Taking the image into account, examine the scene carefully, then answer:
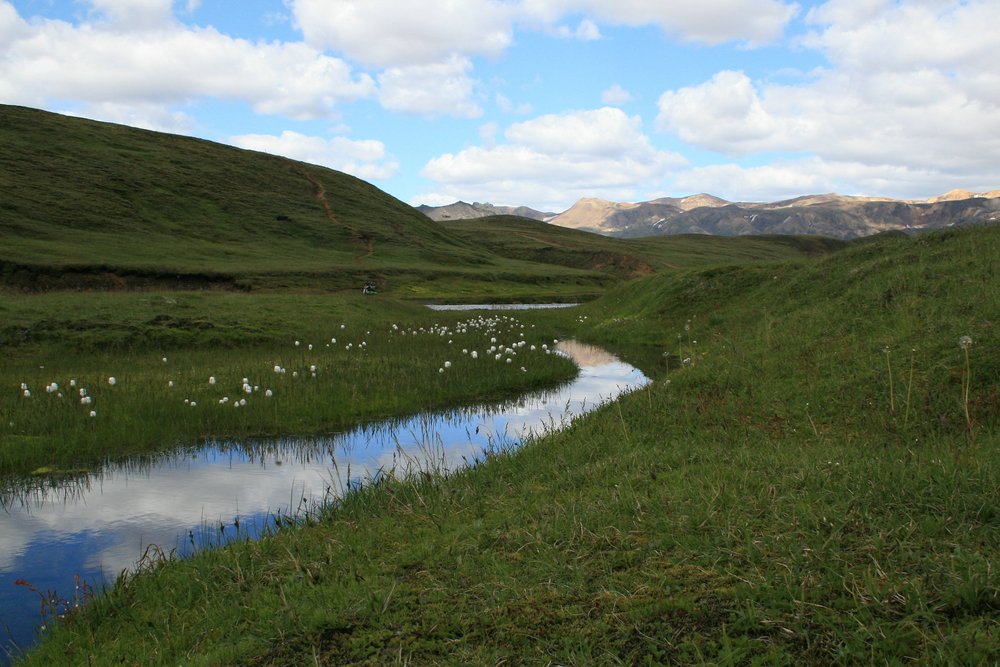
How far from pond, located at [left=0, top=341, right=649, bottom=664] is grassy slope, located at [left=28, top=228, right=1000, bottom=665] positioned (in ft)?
4.48

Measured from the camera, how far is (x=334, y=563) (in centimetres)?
705

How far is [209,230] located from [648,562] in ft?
268

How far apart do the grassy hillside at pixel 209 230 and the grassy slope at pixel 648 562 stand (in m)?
48.9

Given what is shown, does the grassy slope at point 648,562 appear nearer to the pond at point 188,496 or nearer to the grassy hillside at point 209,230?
the pond at point 188,496

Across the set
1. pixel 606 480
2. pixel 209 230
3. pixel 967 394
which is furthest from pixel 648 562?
pixel 209 230

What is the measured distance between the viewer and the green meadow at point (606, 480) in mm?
5188

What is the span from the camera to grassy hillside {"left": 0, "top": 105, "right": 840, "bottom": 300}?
5616 cm

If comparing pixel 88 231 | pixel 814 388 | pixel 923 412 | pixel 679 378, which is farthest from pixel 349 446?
pixel 88 231

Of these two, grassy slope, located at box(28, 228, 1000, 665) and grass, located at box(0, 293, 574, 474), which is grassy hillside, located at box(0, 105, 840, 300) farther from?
grassy slope, located at box(28, 228, 1000, 665)

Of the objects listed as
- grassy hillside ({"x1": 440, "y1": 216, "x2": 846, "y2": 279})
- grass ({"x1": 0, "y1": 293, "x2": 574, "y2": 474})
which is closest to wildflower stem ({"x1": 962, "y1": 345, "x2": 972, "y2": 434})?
grass ({"x1": 0, "y1": 293, "x2": 574, "y2": 474})

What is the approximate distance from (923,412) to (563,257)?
353 ft

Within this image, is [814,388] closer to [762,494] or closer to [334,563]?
[762,494]

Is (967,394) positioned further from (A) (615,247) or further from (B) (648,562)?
(A) (615,247)

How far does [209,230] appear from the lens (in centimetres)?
7919
